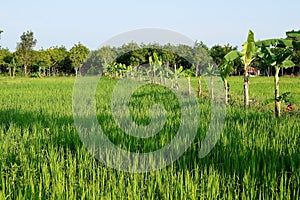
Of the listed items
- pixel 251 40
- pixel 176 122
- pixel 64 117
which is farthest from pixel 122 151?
pixel 251 40

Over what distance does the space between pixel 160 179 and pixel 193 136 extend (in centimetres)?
143

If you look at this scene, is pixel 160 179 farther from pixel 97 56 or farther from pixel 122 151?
pixel 97 56

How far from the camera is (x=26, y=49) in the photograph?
123 feet

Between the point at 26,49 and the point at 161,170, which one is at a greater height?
the point at 26,49

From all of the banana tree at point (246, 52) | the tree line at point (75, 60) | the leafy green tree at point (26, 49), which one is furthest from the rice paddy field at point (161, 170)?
the leafy green tree at point (26, 49)

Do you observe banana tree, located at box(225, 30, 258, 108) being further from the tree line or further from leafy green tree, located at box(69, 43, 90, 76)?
leafy green tree, located at box(69, 43, 90, 76)

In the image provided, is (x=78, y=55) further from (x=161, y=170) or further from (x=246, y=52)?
(x=161, y=170)

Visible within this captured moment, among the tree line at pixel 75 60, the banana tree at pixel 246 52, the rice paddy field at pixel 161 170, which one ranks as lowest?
the rice paddy field at pixel 161 170

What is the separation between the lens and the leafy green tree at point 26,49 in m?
37.3

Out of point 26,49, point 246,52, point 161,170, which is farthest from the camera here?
point 26,49

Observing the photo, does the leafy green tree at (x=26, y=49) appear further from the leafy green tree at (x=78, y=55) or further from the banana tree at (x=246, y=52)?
the banana tree at (x=246, y=52)

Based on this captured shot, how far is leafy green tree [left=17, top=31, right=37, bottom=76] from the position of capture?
3728 cm

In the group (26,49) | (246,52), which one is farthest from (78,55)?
(246,52)

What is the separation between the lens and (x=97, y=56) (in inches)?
997
